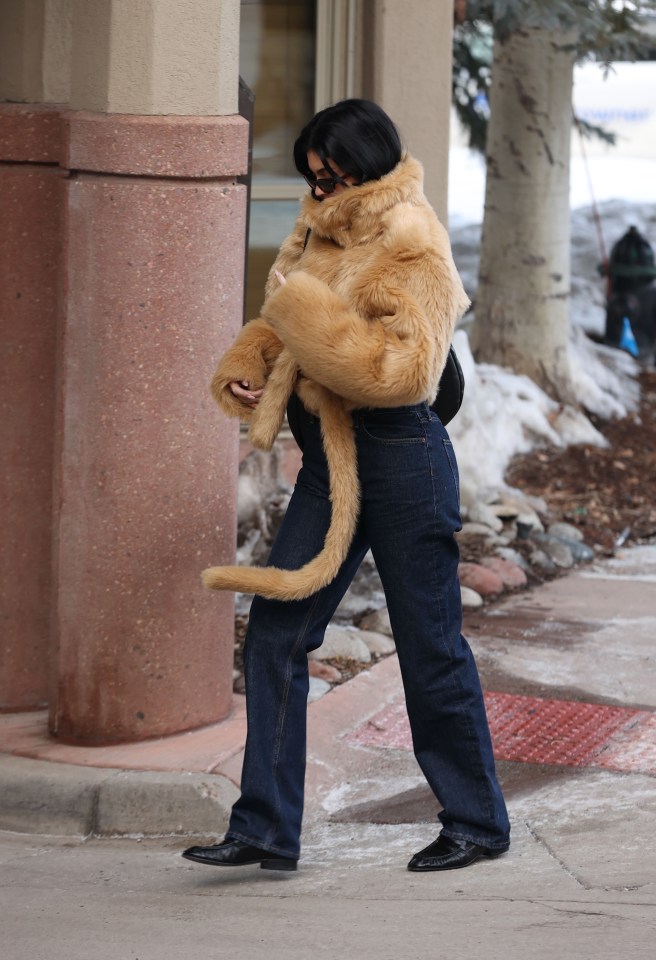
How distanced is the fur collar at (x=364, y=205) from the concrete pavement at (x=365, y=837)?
5.65 ft

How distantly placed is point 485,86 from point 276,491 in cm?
555

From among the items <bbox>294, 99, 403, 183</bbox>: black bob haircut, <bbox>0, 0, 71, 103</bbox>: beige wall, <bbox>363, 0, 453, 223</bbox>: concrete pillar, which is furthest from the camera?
<bbox>363, 0, 453, 223</bbox>: concrete pillar

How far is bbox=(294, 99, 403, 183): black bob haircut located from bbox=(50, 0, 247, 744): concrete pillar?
94 centimetres

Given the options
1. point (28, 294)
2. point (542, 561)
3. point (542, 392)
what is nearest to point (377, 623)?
point (542, 561)

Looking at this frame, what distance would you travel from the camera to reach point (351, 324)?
3705mm

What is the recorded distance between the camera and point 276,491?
7578 millimetres

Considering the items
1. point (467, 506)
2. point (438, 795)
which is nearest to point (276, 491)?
point (467, 506)

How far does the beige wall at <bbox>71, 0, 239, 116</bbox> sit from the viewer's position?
461 cm

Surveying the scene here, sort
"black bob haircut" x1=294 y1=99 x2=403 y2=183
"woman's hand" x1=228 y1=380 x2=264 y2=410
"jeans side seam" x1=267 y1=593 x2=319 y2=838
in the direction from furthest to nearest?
"woman's hand" x1=228 y1=380 x2=264 y2=410 → "jeans side seam" x1=267 y1=593 x2=319 y2=838 → "black bob haircut" x1=294 y1=99 x2=403 y2=183

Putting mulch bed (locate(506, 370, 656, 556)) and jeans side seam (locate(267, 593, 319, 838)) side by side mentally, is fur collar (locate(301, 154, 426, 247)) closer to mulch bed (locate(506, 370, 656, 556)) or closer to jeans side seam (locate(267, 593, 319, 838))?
jeans side seam (locate(267, 593, 319, 838))

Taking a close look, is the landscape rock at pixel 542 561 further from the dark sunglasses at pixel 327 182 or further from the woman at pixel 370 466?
the dark sunglasses at pixel 327 182

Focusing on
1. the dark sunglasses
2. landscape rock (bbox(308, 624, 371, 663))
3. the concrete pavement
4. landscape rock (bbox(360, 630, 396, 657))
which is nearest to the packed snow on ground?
landscape rock (bbox(360, 630, 396, 657))

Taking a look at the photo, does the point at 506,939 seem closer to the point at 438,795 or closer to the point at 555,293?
the point at 438,795

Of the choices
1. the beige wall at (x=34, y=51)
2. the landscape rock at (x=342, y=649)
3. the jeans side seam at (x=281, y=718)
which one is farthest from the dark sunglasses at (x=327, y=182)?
the landscape rock at (x=342, y=649)
